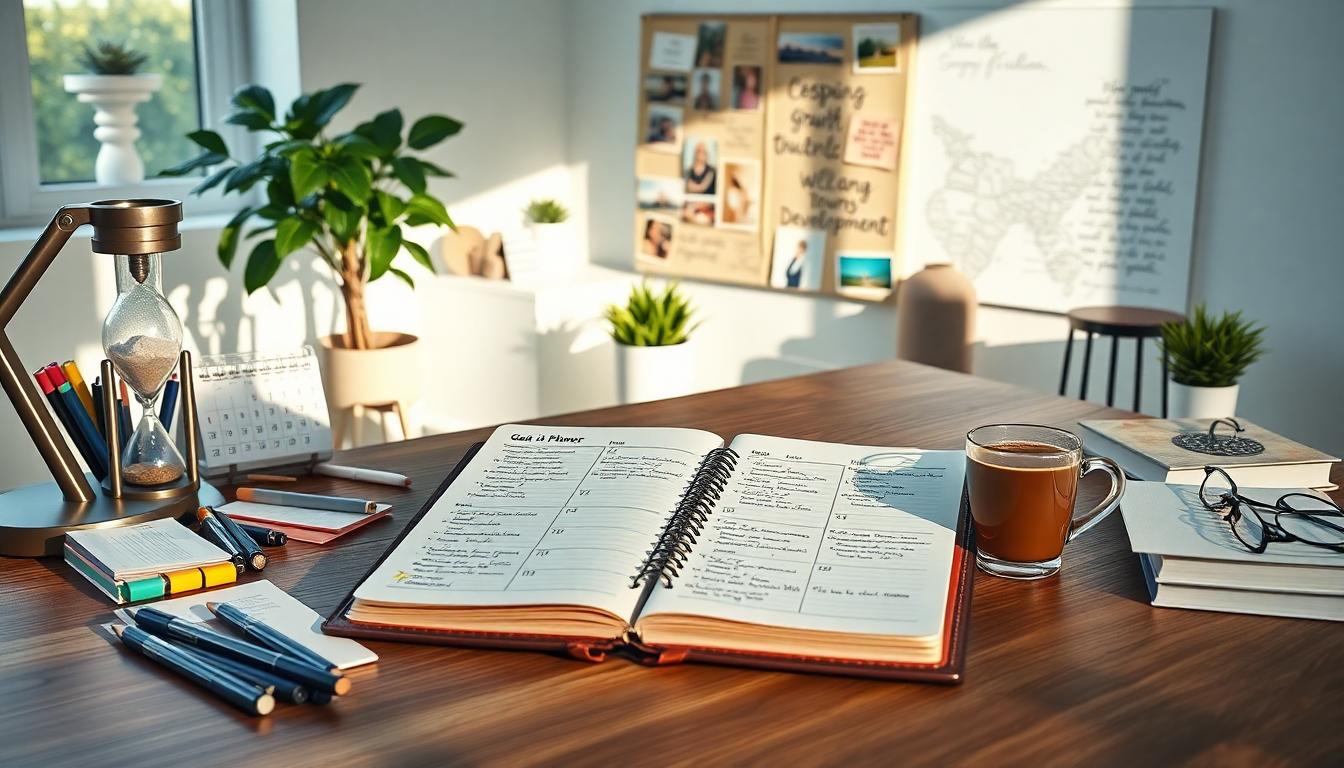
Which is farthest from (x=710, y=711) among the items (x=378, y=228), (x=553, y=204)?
(x=553, y=204)

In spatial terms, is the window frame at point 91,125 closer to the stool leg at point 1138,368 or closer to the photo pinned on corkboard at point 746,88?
the photo pinned on corkboard at point 746,88

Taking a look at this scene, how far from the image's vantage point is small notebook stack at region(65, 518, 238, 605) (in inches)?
40.5

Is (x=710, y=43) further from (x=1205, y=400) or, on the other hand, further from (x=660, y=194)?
(x=1205, y=400)

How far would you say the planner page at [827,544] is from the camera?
930 mm

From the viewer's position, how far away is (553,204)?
433 cm

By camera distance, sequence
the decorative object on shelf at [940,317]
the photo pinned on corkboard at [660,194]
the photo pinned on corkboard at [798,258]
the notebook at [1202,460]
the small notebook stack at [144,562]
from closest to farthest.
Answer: the small notebook stack at [144,562] → the notebook at [1202,460] → the decorative object on shelf at [940,317] → the photo pinned on corkboard at [798,258] → the photo pinned on corkboard at [660,194]

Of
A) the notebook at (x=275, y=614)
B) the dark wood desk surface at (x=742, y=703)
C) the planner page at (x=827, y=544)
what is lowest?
the dark wood desk surface at (x=742, y=703)

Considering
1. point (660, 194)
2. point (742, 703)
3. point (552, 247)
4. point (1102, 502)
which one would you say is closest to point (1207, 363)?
point (1102, 502)

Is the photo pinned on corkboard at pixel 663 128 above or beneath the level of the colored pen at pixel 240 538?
above

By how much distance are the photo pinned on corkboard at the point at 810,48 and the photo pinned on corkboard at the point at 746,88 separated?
0.11 meters

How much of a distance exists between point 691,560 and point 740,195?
10.8ft

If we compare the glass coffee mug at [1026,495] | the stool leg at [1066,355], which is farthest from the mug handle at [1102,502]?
the stool leg at [1066,355]

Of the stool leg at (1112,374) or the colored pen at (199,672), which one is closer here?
the colored pen at (199,672)

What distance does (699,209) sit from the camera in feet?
14.1
